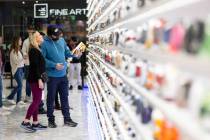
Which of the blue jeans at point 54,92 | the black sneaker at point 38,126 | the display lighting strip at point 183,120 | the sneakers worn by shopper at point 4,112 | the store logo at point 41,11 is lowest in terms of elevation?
the sneakers worn by shopper at point 4,112

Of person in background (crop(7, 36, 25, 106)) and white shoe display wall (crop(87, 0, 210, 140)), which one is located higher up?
white shoe display wall (crop(87, 0, 210, 140))

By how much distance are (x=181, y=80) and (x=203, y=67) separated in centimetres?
19

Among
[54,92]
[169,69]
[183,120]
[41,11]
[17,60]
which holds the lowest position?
[54,92]

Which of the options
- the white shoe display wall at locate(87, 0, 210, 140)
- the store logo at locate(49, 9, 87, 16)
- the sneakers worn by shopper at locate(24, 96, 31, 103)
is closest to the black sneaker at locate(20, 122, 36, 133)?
the sneakers worn by shopper at locate(24, 96, 31, 103)

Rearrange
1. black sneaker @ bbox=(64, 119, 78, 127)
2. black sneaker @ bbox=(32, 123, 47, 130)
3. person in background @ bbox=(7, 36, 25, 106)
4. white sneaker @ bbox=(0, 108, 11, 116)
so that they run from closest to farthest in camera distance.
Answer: black sneaker @ bbox=(32, 123, 47, 130) < black sneaker @ bbox=(64, 119, 78, 127) < white sneaker @ bbox=(0, 108, 11, 116) < person in background @ bbox=(7, 36, 25, 106)

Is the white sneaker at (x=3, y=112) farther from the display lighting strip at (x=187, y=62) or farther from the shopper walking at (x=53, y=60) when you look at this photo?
the display lighting strip at (x=187, y=62)

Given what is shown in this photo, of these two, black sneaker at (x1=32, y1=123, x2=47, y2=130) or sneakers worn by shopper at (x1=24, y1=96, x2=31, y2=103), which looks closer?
black sneaker at (x1=32, y1=123, x2=47, y2=130)

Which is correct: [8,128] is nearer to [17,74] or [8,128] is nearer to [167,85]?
[17,74]

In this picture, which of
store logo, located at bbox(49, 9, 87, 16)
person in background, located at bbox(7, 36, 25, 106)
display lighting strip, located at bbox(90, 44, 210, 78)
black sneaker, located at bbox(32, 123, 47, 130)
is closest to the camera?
display lighting strip, located at bbox(90, 44, 210, 78)

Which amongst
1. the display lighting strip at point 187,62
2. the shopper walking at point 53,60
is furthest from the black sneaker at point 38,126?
the display lighting strip at point 187,62

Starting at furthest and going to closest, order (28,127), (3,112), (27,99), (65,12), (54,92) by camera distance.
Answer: (65,12), (27,99), (3,112), (54,92), (28,127)

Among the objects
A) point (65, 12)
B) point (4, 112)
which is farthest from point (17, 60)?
point (65, 12)

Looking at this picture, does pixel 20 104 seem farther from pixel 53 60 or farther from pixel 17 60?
pixel 53 60

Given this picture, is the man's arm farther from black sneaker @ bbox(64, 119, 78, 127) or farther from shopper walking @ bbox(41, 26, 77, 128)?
black sneaker @ bbox(64, 119, 78, 127)
